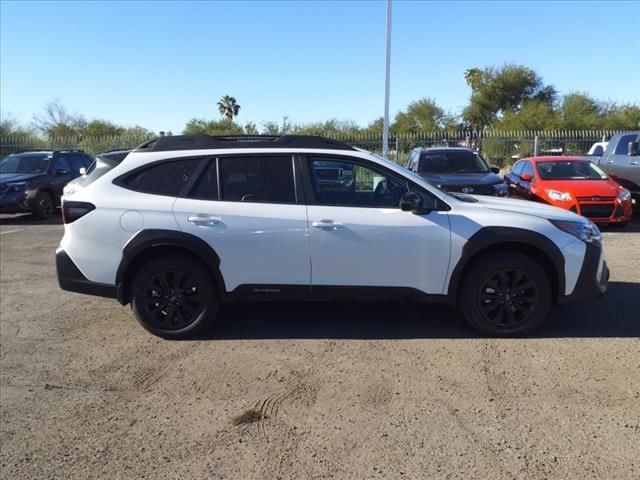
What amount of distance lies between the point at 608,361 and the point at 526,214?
140 centimetres

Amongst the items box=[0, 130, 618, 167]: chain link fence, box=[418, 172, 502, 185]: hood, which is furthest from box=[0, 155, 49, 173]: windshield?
box=[0, 130, 618, 167]: chain link fence

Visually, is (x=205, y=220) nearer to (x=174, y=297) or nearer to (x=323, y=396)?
(x=174, y=297)

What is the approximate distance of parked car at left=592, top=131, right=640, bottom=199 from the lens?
12.2 m

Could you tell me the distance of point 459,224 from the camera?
4852mm

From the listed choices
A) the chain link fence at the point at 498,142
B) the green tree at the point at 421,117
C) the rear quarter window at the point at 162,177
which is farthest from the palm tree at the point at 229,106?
the rear quarter window at the point at 162,177

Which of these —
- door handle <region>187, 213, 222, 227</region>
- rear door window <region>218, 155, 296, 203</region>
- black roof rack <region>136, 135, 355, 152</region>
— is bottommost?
door handle <region>187, 213, 222, 227</region>

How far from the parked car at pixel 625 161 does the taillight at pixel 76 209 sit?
11.6 metres

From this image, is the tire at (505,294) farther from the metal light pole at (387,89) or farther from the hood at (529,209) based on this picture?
the metal light pole at (387,89)

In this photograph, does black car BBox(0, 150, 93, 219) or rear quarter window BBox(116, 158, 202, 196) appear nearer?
rear quarter window BBox(116, 158, 202, 196)

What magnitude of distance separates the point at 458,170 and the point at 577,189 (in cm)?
235

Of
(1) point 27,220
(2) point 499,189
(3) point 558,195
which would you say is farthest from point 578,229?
(1) point 27,220

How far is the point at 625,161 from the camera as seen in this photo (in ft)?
41.2

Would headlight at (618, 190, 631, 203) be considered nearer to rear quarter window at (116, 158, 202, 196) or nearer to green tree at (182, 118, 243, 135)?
rear quarter window at (116, 158, 202, 196)

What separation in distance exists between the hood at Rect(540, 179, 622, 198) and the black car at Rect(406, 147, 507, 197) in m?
1.22
